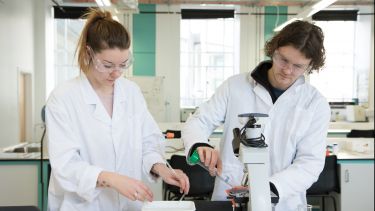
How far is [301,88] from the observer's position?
1.66 metres

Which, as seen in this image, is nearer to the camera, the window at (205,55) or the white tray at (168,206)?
the white tray at (168,206)

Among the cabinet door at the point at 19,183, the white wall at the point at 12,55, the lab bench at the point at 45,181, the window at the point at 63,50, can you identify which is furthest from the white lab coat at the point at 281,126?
the window at the point at 63,50

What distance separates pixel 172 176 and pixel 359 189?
2650 mm

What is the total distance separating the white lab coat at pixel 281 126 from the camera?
5.11ft

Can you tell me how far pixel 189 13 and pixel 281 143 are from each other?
6.71m

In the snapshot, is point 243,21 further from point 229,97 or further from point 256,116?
point 256,116

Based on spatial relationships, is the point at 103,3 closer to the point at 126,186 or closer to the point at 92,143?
the point at 92,143

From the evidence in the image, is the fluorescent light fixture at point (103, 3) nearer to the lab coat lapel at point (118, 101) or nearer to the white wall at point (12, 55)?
the white wall at point (12, 55)

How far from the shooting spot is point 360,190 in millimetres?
3416

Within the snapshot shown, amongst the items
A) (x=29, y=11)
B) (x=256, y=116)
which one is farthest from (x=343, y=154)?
(x=29, y=11)

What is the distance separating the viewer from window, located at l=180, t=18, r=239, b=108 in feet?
27.3

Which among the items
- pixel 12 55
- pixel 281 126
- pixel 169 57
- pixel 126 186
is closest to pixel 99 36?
pixel 126 186

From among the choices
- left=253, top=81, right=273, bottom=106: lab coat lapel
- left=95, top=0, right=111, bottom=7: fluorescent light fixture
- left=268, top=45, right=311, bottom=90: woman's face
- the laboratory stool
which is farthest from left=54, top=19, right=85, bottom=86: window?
left=268, top=45, right=311, bottom=90: woman's face

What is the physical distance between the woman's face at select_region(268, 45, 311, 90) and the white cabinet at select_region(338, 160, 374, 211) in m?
2.22
